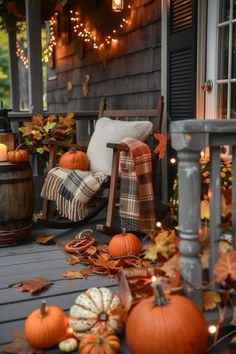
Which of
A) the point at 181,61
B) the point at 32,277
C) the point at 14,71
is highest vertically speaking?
the point at 14,71

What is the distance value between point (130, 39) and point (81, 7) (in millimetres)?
1366

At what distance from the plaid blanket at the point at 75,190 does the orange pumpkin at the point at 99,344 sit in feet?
4.70

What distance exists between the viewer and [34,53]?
4.25 meters

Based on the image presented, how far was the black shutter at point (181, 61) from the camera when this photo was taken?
3164 mm

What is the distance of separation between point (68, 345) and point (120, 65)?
11.6 feet

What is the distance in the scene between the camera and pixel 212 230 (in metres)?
1.55

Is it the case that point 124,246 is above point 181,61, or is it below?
below

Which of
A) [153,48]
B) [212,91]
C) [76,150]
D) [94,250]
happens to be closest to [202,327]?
[94,250]

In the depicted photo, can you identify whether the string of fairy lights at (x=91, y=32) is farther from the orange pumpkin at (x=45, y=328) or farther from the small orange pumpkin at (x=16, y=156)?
the orange pumpkin at (x=45, y=328)

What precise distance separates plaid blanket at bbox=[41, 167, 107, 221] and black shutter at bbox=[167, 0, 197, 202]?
0.83 metres

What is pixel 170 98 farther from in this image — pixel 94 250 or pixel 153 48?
pixel 94 250

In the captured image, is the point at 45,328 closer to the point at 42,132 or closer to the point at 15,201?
the point at 15,201

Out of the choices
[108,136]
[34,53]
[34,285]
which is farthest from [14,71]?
[34,285]

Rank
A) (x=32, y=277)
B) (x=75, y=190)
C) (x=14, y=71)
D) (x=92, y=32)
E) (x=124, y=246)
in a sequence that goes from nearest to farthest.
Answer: (x=32, y=277), (x=124, y=246), (x=75, y=190), (x=92, y=32), (x=14, y=71)
